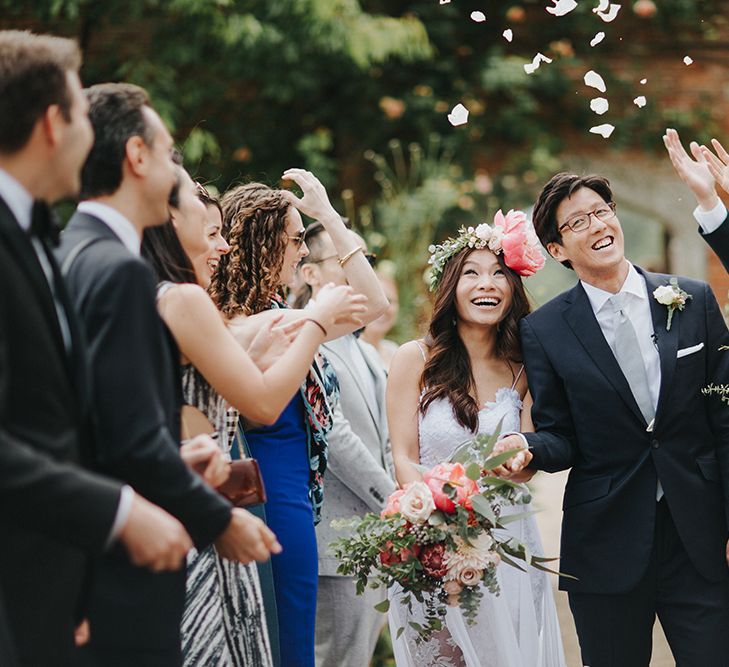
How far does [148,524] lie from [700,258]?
10.7 metres

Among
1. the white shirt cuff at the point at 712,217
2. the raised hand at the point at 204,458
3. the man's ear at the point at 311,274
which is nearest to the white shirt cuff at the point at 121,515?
the raised hand at the point at 204,458

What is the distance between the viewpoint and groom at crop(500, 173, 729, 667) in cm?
363

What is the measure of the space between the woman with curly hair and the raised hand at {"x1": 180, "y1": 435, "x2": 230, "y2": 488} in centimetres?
101

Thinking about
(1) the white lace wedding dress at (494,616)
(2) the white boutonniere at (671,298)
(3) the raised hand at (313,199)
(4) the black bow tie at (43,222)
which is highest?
(3) the raised hand at (313,199)

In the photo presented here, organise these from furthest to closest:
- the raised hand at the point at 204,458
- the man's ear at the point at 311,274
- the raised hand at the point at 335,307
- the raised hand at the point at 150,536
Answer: the man's ear at the point at 311,274 < the raised hand at the point at 335,307 < the raised hand at the point at 204,458 < the raised hand at the point at 150,536

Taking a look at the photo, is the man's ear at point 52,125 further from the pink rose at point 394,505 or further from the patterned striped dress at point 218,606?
the pink rose at point 394,505

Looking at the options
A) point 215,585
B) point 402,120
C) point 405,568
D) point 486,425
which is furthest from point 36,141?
point 402,120

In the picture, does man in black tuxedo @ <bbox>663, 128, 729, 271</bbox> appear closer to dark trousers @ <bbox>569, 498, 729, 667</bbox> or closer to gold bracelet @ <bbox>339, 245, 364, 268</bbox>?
dark trousers @ <bbox>569, 498, 729, 667</bbox>

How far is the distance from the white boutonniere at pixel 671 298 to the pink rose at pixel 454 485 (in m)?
0.88

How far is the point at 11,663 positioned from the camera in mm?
1979

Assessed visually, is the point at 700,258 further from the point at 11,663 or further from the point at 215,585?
the point at 11,663

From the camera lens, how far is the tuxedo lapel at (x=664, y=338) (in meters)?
3.65

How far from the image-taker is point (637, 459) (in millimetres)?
3688

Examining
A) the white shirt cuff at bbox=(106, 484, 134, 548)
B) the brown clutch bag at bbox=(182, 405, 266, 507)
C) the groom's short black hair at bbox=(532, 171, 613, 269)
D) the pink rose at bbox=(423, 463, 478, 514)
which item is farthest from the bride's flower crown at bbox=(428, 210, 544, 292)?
the white shirt cuff at bbox=(106, 484, 134, 548)
